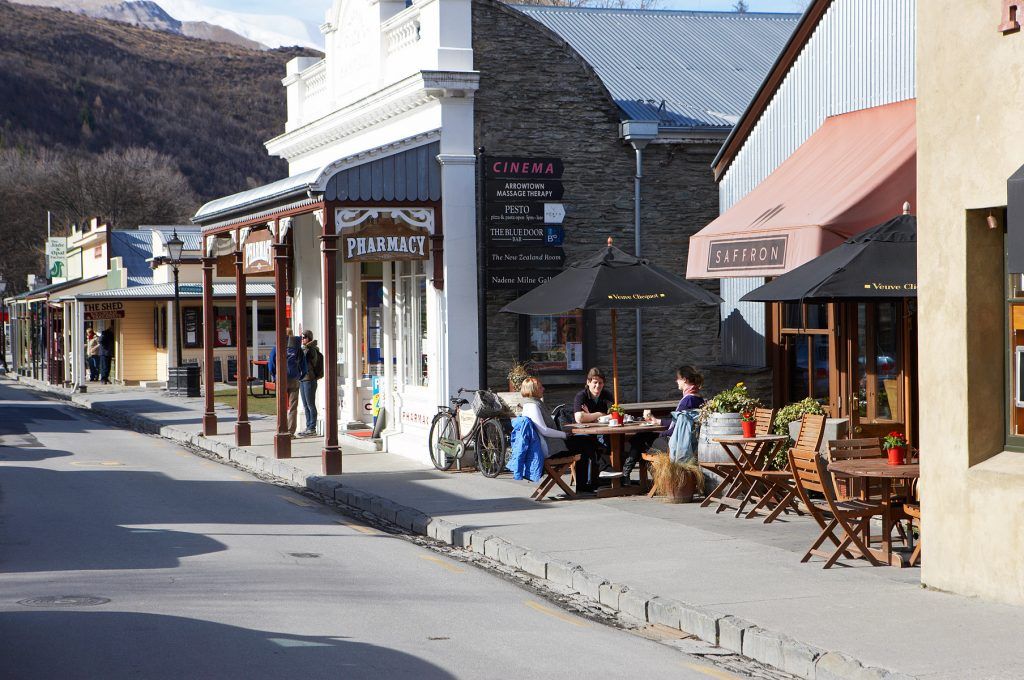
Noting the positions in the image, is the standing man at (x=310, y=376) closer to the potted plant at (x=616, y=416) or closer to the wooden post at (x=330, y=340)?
the wooden post at (x=330, y=340)

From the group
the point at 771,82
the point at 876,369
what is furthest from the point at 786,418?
the point at 771,82

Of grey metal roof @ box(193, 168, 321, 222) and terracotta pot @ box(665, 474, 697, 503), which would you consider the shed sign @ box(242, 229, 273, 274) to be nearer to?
grey metal roof @ box(193, 168, 321, 222)

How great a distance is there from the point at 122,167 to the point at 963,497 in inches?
3139

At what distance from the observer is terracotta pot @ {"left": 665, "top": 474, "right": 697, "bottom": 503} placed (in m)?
14.1

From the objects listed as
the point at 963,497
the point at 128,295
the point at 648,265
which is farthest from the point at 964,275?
the point at 128,295

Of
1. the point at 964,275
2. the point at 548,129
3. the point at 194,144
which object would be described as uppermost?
the point at 194,144

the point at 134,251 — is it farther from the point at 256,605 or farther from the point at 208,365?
the point at 256,605

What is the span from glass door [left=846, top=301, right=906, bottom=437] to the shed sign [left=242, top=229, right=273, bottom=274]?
964cm

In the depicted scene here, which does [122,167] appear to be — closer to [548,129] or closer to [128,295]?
[128,295]

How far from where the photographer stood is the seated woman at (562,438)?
14422mm

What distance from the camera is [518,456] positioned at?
1427 cm

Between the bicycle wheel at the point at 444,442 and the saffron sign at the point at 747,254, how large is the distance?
14.9 feet

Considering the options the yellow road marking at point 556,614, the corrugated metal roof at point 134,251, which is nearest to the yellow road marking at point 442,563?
the yellow road marking at point 556,614

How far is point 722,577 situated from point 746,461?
370 cm
